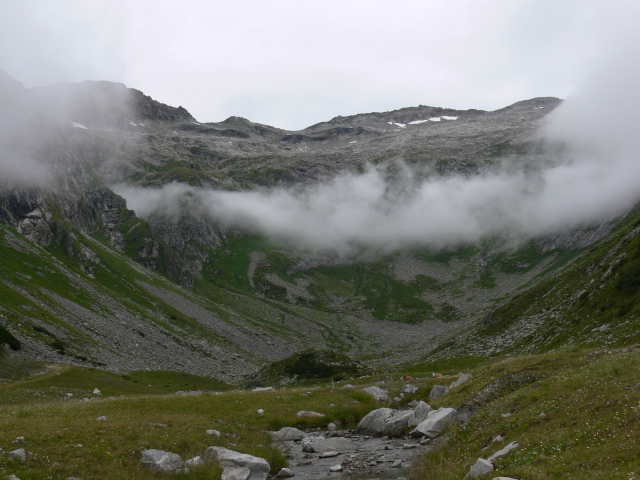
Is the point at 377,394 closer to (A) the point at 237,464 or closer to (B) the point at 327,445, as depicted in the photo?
(B) the point at 327,445

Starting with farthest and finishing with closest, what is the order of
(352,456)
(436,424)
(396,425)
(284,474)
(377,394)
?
(377,394) < (396,425) < (436,424) < (352,456) < (284,474)

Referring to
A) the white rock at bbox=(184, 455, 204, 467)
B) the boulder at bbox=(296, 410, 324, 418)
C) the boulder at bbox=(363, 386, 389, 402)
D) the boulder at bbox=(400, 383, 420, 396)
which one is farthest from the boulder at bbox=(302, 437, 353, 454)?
the boulder at bbox=(400, 383, 420, 396)

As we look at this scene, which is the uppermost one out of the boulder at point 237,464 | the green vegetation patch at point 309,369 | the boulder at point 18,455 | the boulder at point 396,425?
the boulder at point 18,455

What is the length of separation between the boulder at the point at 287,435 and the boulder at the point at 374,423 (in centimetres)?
570

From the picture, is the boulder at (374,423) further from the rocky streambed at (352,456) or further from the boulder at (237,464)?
the boulder at (237,464)

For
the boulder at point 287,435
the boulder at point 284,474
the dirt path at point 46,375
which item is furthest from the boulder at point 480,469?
the dirt path at point 46,375

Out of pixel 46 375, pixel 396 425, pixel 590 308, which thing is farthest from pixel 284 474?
pixel 590 308

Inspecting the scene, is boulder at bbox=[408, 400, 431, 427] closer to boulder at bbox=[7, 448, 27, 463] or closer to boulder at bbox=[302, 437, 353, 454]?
boulder at bbox=[302, 437, 353, 454]

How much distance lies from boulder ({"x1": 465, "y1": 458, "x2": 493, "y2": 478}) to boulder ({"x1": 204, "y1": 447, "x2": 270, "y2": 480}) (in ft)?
41.5

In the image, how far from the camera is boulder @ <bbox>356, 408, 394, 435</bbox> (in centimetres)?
3669

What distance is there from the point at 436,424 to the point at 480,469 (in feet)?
44.1

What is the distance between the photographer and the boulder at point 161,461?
22047 mm

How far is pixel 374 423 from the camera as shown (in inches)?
1473

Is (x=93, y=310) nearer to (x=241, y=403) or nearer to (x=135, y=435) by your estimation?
(x=241, y=403)
